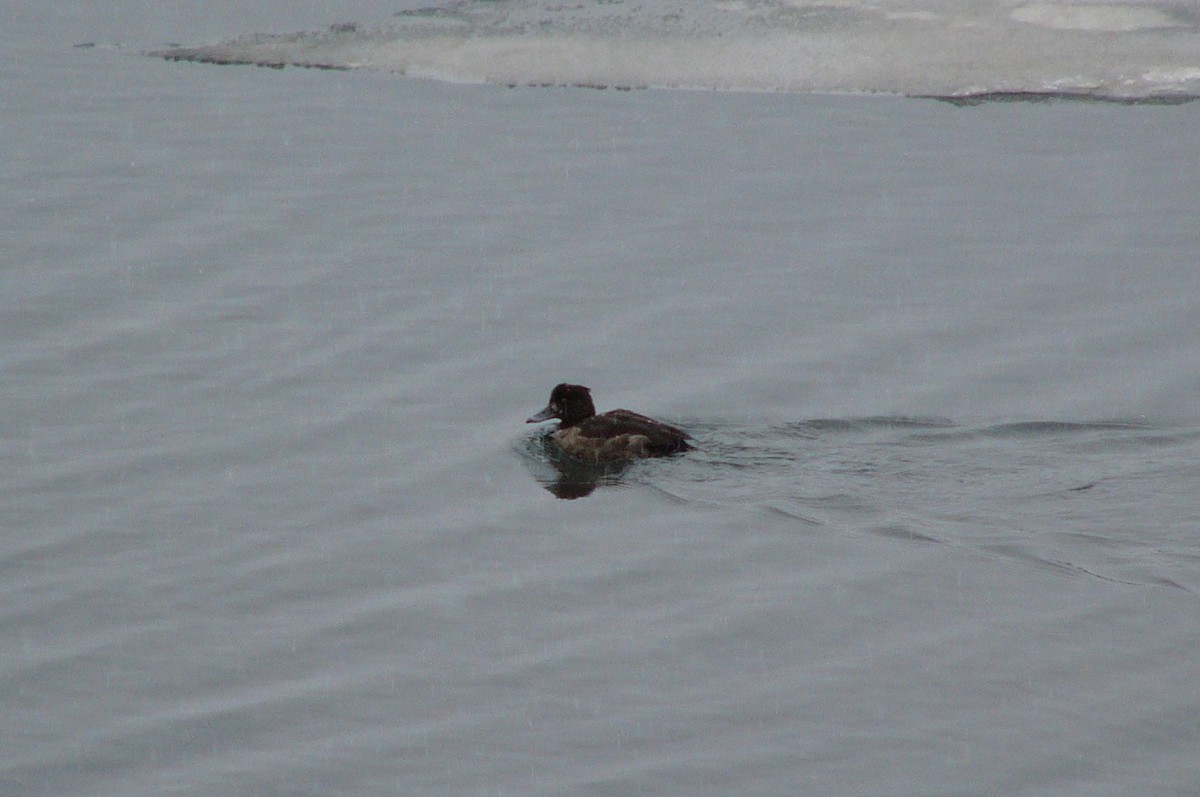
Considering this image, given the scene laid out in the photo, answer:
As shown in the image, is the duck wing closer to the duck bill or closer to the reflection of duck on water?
the reflection of duck on water

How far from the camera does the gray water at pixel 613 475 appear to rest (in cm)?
626

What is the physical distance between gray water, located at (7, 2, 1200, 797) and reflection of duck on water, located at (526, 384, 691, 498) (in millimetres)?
140

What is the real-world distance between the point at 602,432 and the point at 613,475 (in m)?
0.23

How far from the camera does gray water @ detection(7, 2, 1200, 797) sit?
246 inches

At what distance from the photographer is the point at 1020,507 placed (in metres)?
8.51

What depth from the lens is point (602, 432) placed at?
31.1 ft

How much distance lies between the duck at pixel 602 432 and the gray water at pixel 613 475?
0.14 meters

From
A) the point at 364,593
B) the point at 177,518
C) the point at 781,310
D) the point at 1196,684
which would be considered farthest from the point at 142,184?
the point at 1196,684

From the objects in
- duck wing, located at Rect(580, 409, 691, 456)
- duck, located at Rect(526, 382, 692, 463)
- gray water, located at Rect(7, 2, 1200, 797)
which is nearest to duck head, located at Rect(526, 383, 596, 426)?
duck, located at Rect(526, 382, 692, 463)

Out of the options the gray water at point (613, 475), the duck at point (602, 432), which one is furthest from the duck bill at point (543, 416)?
the gray water at point (613, 475)

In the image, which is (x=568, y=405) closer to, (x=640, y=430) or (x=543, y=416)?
(x=543, y=416)

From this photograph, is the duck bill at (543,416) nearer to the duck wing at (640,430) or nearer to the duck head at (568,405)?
the duck head at (568,405)

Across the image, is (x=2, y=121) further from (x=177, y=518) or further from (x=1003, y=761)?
(x=1003, y=761)

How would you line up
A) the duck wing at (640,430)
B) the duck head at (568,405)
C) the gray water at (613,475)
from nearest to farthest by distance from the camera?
the gray water at (613,475), the duck wing at (640,430), the duck head at (568,405)
